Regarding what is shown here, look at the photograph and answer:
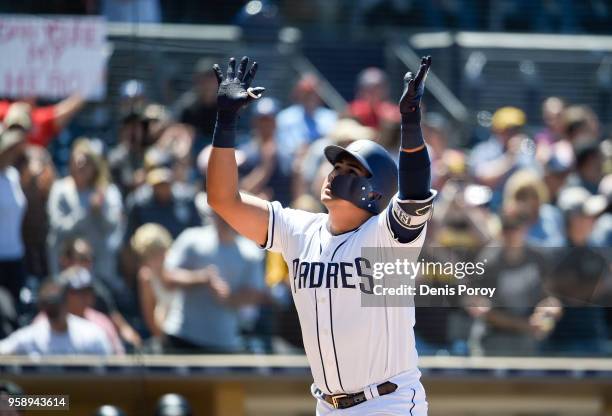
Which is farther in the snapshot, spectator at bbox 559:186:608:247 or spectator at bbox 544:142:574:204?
spectator at bbox 544:142:574:204

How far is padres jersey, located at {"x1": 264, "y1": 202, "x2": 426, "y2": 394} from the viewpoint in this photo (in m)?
4.07

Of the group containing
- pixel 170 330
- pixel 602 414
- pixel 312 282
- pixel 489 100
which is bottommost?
pixel 602 414

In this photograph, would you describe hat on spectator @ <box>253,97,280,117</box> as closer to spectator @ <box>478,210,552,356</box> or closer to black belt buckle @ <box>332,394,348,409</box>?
spectator @ <box>478,210,552,356</box>

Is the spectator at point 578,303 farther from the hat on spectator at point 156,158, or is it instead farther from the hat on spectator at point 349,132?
the hat on spectator at point 156,158

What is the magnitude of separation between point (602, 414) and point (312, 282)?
9.73 feet

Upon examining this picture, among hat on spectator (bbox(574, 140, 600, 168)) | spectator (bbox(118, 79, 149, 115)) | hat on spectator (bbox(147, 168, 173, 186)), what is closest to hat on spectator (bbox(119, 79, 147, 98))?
spectator (bbox(118, 79, 149, 115))

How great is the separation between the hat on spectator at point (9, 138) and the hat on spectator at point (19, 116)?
0.17 feet

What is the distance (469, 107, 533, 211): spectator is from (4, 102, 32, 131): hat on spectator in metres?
2.70

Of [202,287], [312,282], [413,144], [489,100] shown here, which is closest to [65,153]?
[202,287]

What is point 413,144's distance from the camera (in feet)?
12.4

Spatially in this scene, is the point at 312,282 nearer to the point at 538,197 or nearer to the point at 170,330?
the point at 170,330

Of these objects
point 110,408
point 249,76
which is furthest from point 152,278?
point 249,76

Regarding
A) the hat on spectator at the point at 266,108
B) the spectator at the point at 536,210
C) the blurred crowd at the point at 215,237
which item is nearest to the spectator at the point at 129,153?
the blurred crowd at the point at 215,237

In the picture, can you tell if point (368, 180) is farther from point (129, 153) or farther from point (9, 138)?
point (9, 138)
